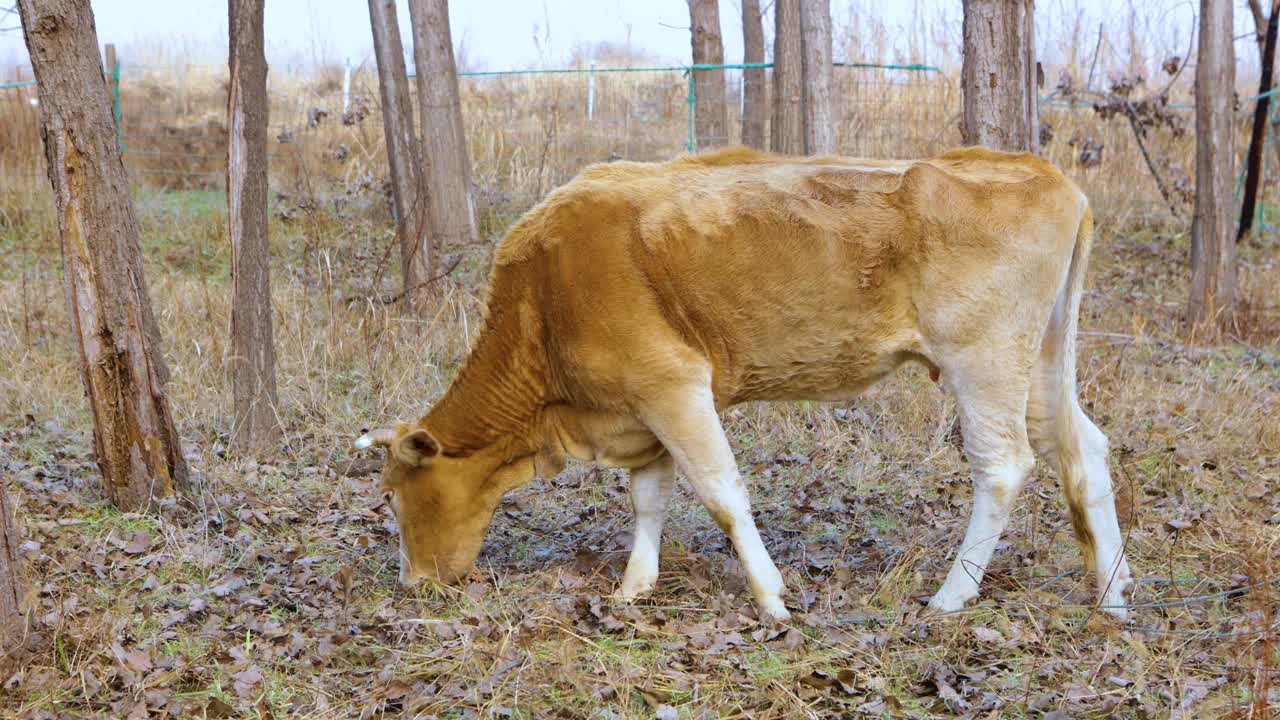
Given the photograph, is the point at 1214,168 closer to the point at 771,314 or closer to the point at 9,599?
the point at 771,314

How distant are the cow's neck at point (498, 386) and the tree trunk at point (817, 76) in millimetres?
4195

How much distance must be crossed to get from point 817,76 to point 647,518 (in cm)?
455

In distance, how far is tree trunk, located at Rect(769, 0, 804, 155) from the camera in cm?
1074

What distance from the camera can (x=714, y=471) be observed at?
5.12 meters

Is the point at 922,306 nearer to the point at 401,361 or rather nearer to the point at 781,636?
the point at 781,636

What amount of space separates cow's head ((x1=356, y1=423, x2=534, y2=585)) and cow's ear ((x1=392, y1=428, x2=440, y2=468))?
0.02 meters

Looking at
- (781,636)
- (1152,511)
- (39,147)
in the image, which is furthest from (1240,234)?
(39,147)

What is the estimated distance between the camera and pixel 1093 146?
643 inches

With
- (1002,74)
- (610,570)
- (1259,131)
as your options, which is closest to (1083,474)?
(610,570)

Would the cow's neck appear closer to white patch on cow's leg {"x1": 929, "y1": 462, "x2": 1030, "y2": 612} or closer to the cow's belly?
the cow's belly

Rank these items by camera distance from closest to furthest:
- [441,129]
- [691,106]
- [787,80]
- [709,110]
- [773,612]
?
[773,612]
[787,80]
[441,129]
[691,106]
[709,110]

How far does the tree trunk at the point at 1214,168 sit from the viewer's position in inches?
446

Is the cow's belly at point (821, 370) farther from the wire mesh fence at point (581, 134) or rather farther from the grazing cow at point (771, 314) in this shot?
the wire mesh fence at point (581, 134)

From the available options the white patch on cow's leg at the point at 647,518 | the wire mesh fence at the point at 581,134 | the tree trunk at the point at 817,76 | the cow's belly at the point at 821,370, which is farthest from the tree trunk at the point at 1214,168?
the white patch on cow's leg at the point at 647,518
